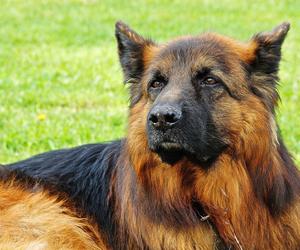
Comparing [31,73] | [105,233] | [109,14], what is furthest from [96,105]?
[109,14]

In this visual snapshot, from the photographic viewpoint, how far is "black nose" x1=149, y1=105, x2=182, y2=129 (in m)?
5.34

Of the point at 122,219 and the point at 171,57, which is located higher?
the point at 171,57

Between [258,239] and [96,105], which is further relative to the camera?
[96,105]

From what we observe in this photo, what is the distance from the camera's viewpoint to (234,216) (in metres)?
5.68

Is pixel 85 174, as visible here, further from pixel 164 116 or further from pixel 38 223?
pixel 164 116

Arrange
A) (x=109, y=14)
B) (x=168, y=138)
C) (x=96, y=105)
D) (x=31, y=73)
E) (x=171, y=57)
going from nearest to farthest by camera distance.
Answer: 1. (x=168, y=138)
2. (x=171, y=57)
3. (x=96, y=105)
4. (x=31, y=73)
5. (x=109, y=14)

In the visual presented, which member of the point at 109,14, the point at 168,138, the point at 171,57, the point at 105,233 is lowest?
the point at 109,14

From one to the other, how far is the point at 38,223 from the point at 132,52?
5.06ft

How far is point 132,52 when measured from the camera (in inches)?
240

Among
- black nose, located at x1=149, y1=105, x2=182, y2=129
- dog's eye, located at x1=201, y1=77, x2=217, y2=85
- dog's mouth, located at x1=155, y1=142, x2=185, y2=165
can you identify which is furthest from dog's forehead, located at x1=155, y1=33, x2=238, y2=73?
dog's mouth, located at x1=155, y1=142, x2=185, y2=165

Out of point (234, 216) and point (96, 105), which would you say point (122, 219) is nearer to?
point (234, 216)

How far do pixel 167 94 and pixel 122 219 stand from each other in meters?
1.08

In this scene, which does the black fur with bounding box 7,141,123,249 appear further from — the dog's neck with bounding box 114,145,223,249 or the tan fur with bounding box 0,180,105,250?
the dog's neck with bounding box 114,145,223,249

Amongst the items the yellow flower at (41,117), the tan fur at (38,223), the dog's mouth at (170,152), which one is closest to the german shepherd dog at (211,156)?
the dog's mouth at (170,152)
